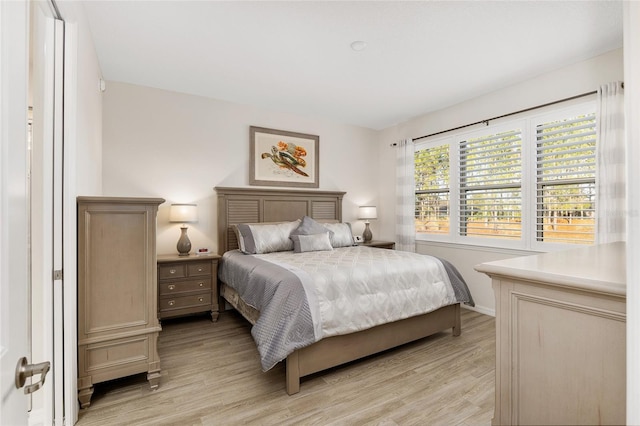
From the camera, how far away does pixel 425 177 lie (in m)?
4.77

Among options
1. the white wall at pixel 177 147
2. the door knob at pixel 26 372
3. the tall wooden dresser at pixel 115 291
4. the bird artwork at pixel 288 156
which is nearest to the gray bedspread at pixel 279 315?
the tall wooden dresser at pixel 115 291

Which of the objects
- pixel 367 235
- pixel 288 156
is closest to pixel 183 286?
pixel 288 156

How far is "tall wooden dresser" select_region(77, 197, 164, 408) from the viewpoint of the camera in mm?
1992

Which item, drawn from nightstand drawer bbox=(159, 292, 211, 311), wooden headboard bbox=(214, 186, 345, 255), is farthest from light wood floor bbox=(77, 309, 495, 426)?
wooden headboard bbox=(214, 186, 345, 255)

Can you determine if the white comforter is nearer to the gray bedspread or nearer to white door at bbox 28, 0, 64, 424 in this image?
the gray bedspread

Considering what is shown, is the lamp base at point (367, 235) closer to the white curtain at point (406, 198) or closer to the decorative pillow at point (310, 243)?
the white curtain at point (406, 198)

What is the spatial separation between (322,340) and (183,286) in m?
1.94

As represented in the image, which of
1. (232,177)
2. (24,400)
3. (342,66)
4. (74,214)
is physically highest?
(342,66)

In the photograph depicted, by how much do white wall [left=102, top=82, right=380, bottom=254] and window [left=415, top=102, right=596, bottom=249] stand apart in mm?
2256

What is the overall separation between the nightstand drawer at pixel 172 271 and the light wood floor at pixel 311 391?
2.37 ft

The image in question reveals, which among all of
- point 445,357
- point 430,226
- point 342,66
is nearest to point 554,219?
point 430,226

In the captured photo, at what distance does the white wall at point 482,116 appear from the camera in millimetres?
3023

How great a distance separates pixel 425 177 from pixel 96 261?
4144 mm

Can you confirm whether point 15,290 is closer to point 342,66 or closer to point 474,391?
point 474,391
